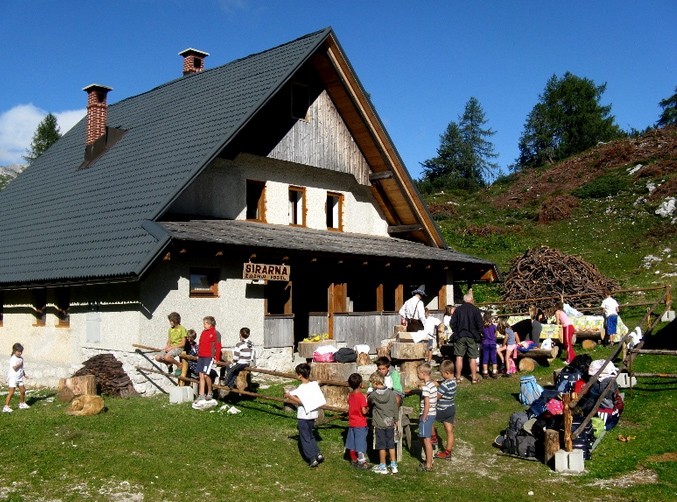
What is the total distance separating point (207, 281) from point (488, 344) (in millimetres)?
6586

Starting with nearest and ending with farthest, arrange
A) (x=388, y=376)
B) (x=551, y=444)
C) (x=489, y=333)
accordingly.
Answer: (x=551, y=444) < (x=388, y=376) < (x=489, y=333)

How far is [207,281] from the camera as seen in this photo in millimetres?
16203

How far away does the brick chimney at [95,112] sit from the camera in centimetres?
2178

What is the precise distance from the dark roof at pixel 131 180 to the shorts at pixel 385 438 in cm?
613

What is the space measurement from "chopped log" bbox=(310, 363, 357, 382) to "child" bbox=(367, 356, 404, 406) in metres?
2.40

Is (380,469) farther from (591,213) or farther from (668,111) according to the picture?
(668,111)

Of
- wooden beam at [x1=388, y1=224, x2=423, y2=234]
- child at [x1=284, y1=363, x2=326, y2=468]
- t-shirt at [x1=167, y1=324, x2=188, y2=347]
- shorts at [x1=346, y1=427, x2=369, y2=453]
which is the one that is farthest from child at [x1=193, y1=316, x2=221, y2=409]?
wooden beam at [x1=388, y1=224, x2=423, y2=234]

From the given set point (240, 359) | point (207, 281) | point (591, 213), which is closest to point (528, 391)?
point (240, 359)

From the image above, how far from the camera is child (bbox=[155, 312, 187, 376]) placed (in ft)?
47.2

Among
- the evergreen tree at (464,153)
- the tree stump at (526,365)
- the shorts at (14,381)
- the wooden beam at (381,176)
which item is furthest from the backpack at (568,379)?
the evergreen tree at (464,153)

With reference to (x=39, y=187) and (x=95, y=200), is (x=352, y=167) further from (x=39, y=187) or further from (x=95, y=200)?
(x=39, y=187)

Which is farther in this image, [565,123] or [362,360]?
[565,123]

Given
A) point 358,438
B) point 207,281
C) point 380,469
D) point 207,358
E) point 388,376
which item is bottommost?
point 380,469

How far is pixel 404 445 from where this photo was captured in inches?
448
